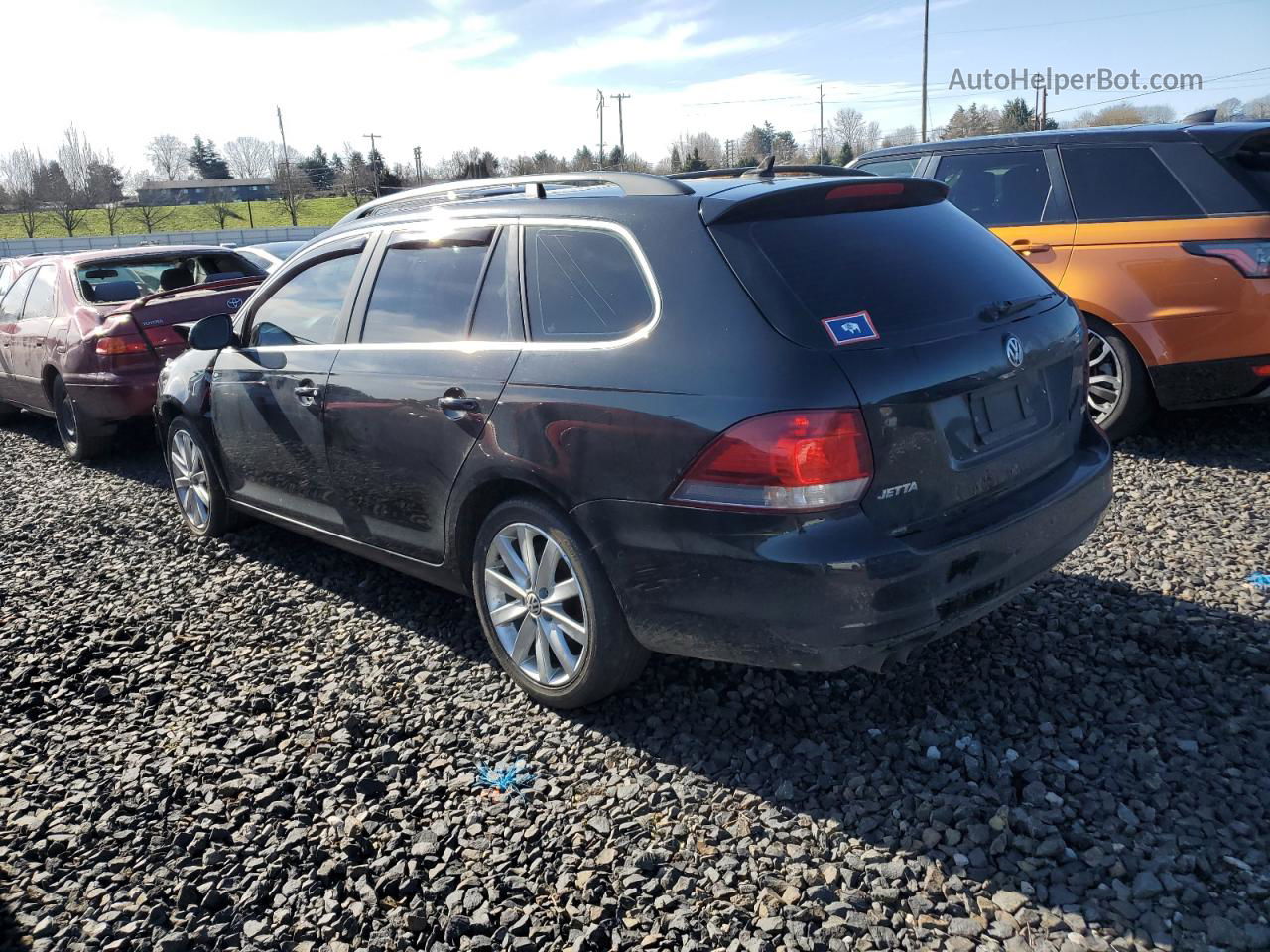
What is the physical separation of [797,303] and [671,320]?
15.1 inches

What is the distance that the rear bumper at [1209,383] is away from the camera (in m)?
5.52

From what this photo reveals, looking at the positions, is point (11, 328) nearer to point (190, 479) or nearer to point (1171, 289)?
point (190, 479)

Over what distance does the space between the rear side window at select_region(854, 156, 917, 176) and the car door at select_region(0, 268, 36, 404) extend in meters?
7.59

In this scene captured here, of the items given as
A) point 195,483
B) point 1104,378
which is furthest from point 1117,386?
point 195,483

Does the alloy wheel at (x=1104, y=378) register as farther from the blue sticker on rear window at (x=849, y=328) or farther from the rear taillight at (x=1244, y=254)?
the blue sticker on rear window at (x=849, y=328)

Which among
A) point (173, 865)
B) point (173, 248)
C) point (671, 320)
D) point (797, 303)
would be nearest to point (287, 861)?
point (173, 865)

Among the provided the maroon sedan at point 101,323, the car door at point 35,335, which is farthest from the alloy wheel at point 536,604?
the car door at point 35,335

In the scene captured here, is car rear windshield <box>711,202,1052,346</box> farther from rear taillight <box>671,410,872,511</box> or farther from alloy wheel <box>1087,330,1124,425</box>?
alloy wheel <box>1087,330,1124,425</box>

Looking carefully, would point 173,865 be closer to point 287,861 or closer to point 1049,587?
point 287,861

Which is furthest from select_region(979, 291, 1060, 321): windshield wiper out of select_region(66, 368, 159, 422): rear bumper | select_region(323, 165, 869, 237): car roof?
select_region(66, 368, 159, 422): rear bumper

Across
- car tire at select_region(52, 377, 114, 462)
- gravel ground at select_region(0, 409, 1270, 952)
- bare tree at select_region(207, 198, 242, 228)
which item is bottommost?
gravel ground at select_region(0, 409, 1270, 952)

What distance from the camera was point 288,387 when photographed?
454cm

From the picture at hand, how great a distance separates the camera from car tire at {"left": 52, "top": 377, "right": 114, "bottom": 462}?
7844 millimetres

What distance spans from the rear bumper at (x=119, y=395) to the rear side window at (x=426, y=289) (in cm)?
425
